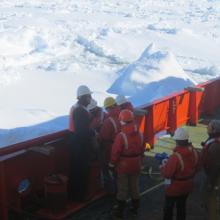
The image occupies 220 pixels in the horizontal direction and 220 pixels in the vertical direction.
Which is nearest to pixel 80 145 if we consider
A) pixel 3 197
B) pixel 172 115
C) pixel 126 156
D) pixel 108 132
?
pixel 108 132

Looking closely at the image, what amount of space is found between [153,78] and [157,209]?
12.9m

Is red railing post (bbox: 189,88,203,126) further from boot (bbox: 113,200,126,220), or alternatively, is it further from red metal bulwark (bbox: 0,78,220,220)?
boot (bbox: 113,200,126,220)

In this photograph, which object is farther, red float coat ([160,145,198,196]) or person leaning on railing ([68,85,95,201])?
person leaning on railing ([68,85,95,201])

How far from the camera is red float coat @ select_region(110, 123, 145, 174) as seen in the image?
250 inches

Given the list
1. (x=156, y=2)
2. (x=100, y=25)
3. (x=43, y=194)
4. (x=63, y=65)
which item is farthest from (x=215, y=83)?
(x=156, y=2)

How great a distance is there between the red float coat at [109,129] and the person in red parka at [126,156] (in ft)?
1.95

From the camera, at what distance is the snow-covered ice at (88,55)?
18.0m

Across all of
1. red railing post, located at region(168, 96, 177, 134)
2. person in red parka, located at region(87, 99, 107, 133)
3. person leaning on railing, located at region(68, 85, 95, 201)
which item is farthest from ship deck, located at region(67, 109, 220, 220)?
red railing post, located at region(168, 96, 177, 134)

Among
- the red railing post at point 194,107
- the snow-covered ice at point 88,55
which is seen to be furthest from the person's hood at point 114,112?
the snow-covered ice at point 88,55

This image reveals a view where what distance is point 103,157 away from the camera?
732 centimetres

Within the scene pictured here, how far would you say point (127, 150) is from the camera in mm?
6402

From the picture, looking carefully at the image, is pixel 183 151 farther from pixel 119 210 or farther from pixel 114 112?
pixel 114 112

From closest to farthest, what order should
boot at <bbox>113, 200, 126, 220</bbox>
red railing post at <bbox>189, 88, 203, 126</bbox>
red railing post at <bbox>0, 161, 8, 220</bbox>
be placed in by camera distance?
red railing post at <bbox>0, 161, 8, 220</bbox>, boot at <bbox>113, 200, 126, 220</bbox>, red railing post at <bbox>189, 88, 203, 126</bbox>

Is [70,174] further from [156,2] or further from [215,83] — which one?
[156,2]
